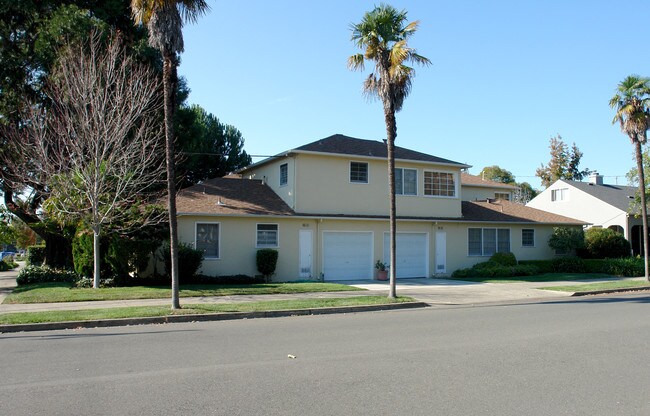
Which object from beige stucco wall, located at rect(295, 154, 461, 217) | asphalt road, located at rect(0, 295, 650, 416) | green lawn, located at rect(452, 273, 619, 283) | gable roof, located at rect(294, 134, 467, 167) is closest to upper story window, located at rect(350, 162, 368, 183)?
beige stucco wall, located at rect(295, 154, 461, 217)

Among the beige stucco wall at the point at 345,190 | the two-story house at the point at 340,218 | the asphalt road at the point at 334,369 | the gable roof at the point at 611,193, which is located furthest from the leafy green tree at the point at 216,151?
the gable roof at the point at 611,193

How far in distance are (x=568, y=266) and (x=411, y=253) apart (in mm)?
8940

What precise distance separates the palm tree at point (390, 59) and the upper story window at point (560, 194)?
30.3 metres

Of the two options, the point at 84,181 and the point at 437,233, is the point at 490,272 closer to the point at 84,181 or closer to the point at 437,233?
the point at 437,233

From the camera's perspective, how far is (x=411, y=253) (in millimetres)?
26953

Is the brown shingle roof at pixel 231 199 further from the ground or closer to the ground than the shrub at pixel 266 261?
further from the ground

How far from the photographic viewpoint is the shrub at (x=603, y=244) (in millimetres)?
31484

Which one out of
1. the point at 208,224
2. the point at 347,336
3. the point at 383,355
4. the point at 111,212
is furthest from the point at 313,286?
the point at 383,355

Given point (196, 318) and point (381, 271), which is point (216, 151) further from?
point (196, 318)

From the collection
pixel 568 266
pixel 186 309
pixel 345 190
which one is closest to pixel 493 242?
pixel 568 266

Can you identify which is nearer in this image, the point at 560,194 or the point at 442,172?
the point at 442,172

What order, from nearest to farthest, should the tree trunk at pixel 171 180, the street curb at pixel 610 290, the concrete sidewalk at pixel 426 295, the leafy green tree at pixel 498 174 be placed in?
the tree trunk at pixel 171 180 < the concrete sidewalk at pixel 426 295 < the street curb at pixel 610 290 < the leafy green tree at pixel 498 174

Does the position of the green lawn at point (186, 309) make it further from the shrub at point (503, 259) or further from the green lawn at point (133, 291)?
the shrub at point (503, 259)

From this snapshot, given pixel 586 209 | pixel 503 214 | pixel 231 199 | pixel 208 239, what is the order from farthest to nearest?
pixel 586 209 → pixel 503 214 → pixel 231 199 → pixel 208 239
